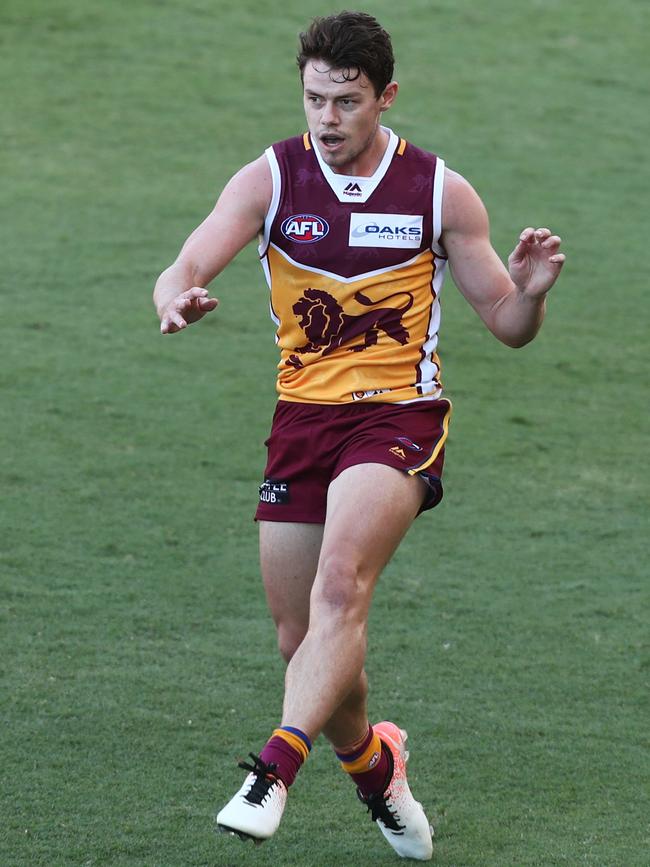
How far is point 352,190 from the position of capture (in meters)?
4.30

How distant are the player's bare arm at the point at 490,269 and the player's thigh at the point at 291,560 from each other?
825 millimetres

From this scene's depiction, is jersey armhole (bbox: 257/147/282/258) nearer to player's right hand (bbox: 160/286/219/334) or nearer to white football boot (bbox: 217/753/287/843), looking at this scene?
player's right hand (bbox: 160/286/219/334)

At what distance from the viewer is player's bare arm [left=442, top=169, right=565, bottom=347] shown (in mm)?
4199

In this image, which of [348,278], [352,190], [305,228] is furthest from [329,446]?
[352,190]

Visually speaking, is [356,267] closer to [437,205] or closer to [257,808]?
[437,205]

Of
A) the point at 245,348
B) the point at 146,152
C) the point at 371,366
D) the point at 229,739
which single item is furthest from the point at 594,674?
the point at 146,152

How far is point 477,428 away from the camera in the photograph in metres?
8.55

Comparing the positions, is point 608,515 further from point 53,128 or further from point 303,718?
point 53,128

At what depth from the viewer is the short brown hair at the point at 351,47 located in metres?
4.12

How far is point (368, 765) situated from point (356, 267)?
59.6 inches

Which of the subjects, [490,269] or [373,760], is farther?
[373,760]

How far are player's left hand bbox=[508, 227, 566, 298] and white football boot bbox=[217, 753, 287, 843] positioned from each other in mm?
1556

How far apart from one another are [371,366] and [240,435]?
13.3 ft

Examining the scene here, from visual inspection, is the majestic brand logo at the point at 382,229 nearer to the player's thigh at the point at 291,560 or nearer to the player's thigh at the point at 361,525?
the player's thigh at the point at 361,525
